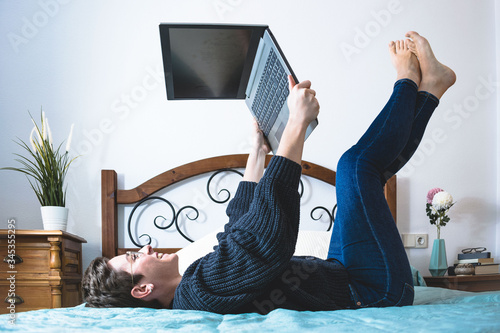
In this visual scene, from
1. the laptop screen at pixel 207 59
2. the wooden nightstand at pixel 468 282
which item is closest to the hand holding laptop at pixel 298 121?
the laptop screen at pixel 207 59

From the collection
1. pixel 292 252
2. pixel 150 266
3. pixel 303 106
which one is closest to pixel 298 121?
pixel 303 106

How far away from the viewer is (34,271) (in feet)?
6.85

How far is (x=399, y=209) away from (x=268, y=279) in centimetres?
184

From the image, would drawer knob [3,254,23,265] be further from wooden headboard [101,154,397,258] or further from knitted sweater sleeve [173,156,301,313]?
knitted sweater sleeve [173,156,301,313]

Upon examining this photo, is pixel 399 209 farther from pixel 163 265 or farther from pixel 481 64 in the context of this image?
pixel 163 265

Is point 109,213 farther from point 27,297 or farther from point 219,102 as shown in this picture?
point 219,102

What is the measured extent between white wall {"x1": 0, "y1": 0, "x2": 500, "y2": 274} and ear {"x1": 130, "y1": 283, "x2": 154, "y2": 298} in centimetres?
124

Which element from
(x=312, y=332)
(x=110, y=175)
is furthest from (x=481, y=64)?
(x=312, y=332)

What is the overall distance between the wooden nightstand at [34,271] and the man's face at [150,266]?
0.83 meters

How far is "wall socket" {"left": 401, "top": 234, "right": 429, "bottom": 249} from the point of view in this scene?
2.73 m

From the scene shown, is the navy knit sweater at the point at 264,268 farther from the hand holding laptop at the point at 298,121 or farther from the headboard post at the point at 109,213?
the headboard post at the point at 109,213

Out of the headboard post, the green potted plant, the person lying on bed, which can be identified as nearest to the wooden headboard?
the headboard post

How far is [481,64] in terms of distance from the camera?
9.77 feet

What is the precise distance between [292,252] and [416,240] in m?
1.82
